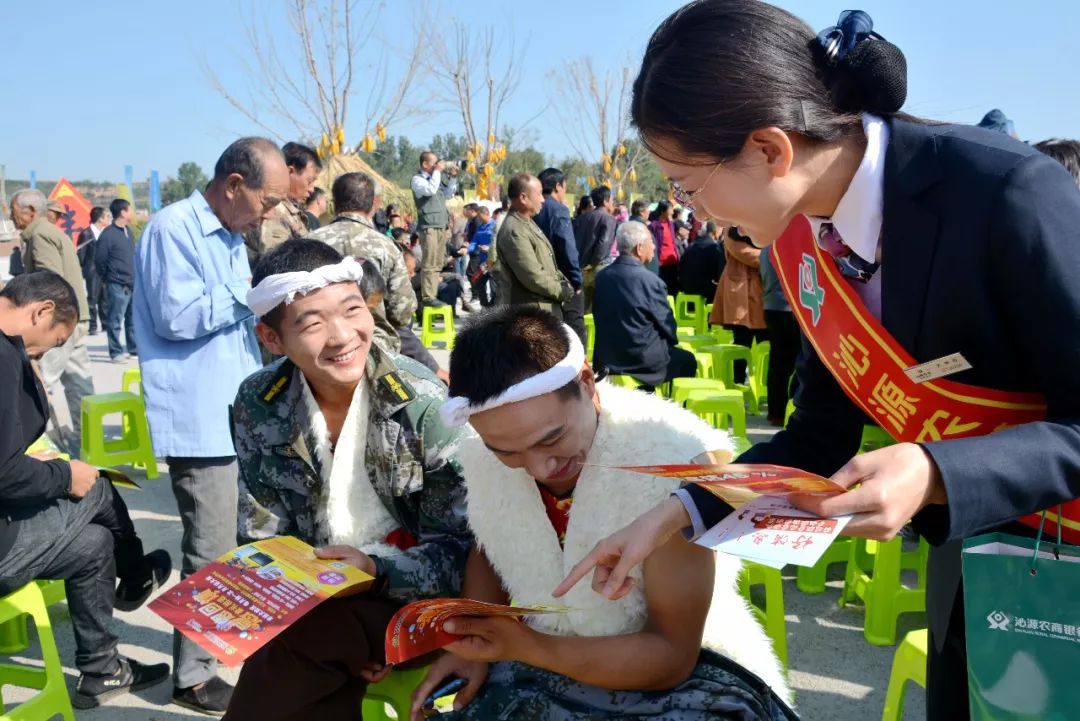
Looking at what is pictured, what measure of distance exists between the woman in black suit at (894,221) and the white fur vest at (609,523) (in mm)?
354

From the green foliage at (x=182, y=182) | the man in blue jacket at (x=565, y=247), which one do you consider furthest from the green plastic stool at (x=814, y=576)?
the green foliage at (x=182, y=182)

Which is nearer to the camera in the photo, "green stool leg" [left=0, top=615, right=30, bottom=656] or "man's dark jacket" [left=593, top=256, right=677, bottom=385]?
"green stool leg" [left=0, top=615, right=30, bottom=656]

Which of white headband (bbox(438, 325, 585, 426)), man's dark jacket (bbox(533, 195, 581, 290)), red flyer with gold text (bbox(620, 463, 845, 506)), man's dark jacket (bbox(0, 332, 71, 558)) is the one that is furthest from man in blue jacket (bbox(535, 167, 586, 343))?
red flyer with gold text (bbox(620, 463, 845, 506))

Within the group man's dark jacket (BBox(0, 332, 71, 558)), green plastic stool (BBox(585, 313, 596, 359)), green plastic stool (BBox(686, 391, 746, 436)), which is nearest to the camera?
man's dark jacket (BBox(0, 332, 71, 558))

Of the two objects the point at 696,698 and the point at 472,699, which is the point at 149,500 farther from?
the point at 696,698

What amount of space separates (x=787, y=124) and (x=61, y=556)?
2.58m

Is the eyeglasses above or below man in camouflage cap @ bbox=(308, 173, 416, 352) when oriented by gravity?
above

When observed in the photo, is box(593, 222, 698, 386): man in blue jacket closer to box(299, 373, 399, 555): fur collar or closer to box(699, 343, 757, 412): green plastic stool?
box(699, 343, 757, 412): green plastic stool

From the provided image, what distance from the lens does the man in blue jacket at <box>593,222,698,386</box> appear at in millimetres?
5176

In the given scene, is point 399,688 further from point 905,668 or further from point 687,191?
point 687,191

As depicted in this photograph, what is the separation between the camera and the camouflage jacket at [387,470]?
6.31 ft

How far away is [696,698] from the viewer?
4.97 ft

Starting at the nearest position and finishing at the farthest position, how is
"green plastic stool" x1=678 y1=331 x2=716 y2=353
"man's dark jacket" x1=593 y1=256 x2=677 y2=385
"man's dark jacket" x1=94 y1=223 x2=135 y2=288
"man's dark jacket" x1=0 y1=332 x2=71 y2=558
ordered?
"man's dark jacket" x1=0 y1=332 x2=71 y2=558 < "man's dark jacket" x1=593 y1=256 x2=677 y2=385 < "green plastic stool" x1=678 y1=331 x2=716 y2=353 < "man's dark jacket" x1=94 y1=223 x2=135 y2=288

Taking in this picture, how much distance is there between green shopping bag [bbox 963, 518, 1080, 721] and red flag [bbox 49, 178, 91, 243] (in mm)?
15141
